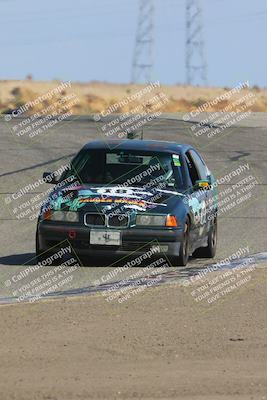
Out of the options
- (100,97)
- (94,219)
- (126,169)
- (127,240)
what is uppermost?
(126,169)

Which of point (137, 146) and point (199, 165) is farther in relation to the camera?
point (199, 165)

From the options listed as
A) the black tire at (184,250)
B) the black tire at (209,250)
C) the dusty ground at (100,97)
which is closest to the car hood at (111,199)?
the black tire at (184,250)

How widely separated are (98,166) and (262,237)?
Result: 3.51 meters

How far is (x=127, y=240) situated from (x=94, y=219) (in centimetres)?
46

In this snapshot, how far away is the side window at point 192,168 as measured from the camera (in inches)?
591

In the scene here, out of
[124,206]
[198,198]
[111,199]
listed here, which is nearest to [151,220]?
[124,206]

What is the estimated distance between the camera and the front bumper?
539 inches

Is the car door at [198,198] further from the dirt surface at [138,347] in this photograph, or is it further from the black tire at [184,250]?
the dirt surface at [138,347]

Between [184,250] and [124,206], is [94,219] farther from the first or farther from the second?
[184,250]

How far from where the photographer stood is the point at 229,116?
35.2 metres

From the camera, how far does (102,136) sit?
29453 millimetres

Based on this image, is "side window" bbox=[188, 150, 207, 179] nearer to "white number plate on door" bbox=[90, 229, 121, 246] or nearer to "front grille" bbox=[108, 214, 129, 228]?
"front grille" bbox=[108, 214, 129, 228]

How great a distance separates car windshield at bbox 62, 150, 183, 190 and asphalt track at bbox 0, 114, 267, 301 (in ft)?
2.52

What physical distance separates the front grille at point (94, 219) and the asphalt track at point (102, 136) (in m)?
0.54
